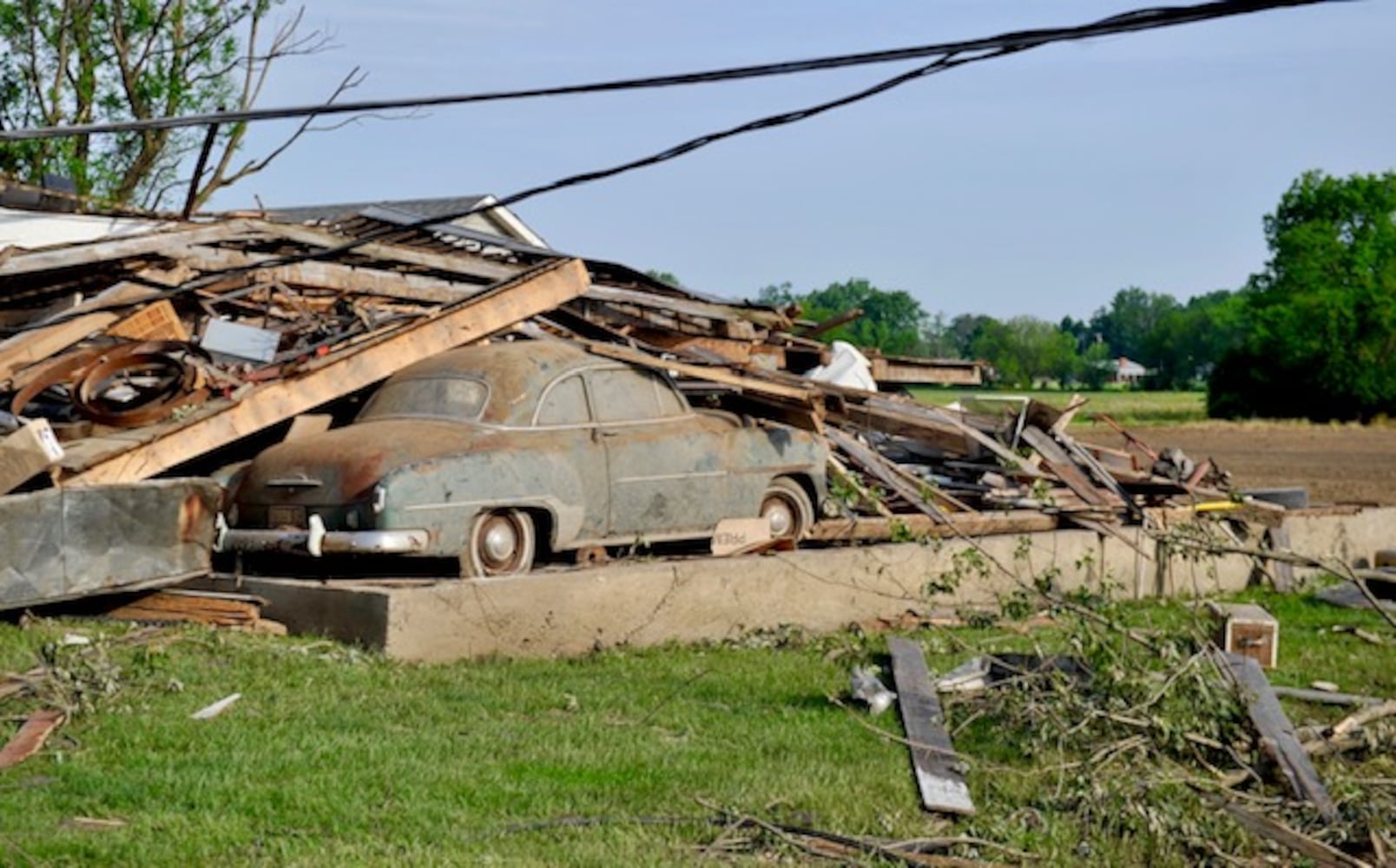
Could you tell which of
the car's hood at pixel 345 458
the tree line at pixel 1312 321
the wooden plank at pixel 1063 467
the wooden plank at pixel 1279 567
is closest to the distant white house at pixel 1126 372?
the tree line at pixel 1312 321

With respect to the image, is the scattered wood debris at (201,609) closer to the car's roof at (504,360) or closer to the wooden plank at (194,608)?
the wooden plank at (194,608)

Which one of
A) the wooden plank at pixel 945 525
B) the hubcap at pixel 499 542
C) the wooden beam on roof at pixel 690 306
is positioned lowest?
the wooden plank at pixel 945 525

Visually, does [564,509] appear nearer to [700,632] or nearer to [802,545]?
[700,632]

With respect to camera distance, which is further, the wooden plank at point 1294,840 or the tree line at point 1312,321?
the tree line at point 1312,321

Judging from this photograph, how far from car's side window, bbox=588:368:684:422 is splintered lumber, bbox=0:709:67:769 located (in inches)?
227

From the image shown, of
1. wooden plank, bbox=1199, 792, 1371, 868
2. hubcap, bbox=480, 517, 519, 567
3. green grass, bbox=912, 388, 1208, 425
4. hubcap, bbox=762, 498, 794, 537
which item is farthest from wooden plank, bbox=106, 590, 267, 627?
green grass, bbox=912, 388, 1208, 425

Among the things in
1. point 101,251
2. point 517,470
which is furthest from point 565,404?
point 101,251

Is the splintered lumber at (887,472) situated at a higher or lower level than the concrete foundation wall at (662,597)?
higher

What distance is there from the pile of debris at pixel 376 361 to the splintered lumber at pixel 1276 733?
331 centimetres

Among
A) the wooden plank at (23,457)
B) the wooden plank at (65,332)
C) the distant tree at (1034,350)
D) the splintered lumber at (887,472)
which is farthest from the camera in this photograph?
the distant tree at (1034,350)

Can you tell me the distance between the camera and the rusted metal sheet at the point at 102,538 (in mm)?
11664

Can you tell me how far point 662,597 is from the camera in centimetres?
1305

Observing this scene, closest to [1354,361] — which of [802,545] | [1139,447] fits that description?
[1139,447]

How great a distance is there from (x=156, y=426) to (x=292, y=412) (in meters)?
0.97
